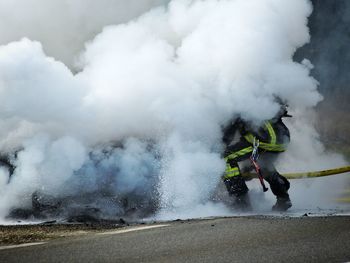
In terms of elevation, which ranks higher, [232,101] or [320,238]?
[232,101]

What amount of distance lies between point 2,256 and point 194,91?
479cm

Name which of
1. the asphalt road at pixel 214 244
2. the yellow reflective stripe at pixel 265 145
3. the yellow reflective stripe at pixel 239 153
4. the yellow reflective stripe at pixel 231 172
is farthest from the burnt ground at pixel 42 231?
the yellow reflective stripe at pixel 265 145

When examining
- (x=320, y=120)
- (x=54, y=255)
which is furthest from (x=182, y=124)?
(x=320, y=120)

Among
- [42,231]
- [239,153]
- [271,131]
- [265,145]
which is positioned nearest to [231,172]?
[239,153]

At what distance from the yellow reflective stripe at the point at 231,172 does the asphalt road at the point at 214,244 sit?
2218mm

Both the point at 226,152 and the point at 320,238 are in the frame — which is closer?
the point at 320,238

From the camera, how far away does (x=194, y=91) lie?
26.0ft

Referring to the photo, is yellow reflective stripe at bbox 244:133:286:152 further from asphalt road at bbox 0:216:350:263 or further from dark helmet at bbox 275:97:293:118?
asphalt road at bbox 0:216:350:263

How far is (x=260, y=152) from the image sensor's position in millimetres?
7266

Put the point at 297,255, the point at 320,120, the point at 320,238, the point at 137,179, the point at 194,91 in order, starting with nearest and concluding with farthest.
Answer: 1. the point at 297,255
2. the point at 320,238
3. the point at 137,179
4. the point at 194,91
5. the point at 320,120

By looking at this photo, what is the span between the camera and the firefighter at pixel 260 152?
699cm

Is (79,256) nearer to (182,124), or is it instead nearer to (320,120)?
(182,124)

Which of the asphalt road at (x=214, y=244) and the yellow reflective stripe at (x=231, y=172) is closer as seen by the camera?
the asphalt road at (x=214, y=244)

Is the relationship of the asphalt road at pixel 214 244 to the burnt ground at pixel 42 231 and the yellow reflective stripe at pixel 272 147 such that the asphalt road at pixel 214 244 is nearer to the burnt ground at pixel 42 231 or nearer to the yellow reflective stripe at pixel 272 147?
the burnt ground at pixel 42 231
